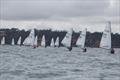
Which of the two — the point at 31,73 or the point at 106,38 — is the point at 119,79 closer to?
the point at 31,73

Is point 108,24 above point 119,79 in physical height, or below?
above

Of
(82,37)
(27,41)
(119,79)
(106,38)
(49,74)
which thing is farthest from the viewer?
(27,41)

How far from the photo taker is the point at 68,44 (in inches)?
3917

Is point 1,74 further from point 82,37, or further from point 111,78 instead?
point 82,37

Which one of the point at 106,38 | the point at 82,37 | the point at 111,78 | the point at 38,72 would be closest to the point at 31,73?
the point at 38,72

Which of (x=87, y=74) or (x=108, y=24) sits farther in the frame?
(x=108, y=24)

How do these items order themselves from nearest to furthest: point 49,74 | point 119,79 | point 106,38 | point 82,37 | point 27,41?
1. point 119,79
2. point 49,74
3. point 106,38
4. point 82,37
5. point 27,41

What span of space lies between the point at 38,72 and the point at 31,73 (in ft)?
3.59

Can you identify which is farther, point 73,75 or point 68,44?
point 68,44

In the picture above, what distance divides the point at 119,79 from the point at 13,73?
937cm

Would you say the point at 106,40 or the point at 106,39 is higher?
the point at 106,39

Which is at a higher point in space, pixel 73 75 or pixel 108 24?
pixel 108 24

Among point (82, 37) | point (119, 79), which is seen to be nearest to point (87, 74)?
point (119, 79)

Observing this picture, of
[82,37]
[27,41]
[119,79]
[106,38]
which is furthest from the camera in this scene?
[27,41]
